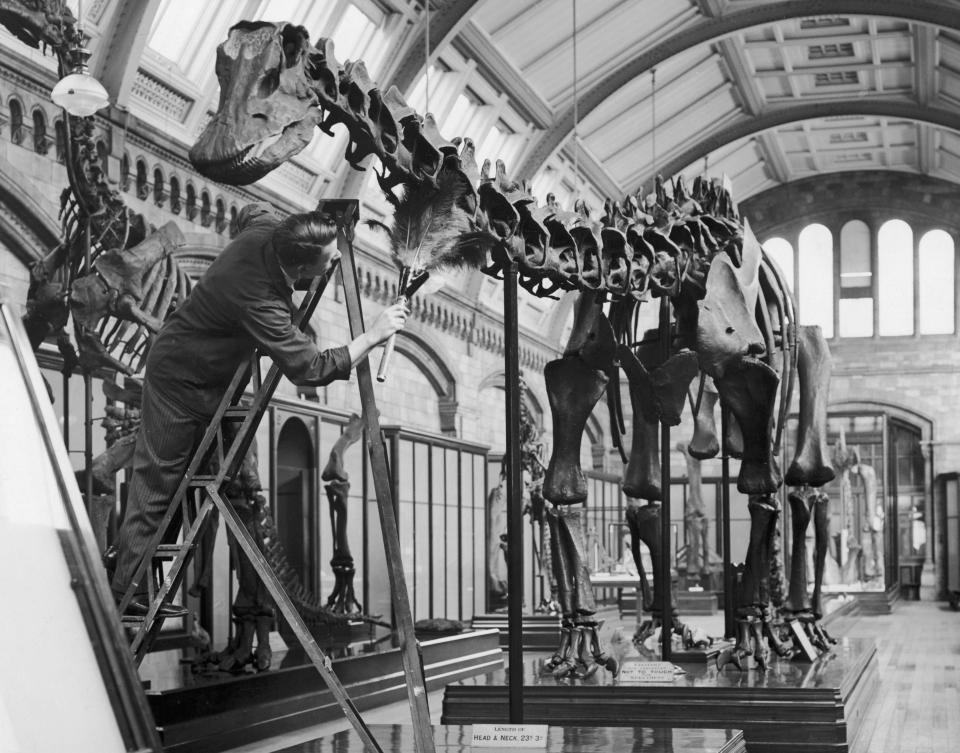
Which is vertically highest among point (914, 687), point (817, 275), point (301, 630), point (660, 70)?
point (660, 70)

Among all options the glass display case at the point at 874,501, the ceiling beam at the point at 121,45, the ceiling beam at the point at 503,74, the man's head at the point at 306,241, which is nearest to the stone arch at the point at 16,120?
the ceiling beam at the point at 121,45

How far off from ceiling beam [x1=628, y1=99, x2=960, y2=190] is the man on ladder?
82.7 ft

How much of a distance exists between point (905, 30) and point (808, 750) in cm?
2181

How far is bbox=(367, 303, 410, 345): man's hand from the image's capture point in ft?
15.2

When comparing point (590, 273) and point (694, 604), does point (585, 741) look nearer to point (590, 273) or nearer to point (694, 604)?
point (590, 273)

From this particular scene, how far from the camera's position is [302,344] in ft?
15.3

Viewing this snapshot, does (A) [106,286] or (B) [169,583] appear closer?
(B) [169,583]

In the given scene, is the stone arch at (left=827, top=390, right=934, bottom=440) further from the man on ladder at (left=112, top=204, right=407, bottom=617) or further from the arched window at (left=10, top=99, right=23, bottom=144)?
the man on ladder at (left=112, top=204, right=407, bottom=617)

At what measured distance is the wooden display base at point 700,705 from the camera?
682 centimetres

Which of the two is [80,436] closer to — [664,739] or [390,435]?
[390,435]

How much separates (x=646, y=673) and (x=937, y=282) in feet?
96.3

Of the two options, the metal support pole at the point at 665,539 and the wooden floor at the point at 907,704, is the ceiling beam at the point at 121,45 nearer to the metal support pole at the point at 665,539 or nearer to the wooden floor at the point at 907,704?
the wooden floor at the point at 907,704

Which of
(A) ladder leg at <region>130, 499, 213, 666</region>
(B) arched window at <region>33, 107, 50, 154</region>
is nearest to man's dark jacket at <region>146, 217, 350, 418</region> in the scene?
(A) ladder leg at <region>130, 499, 213, 666</region>

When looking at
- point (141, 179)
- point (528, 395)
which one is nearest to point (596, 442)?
point (528, 395)
